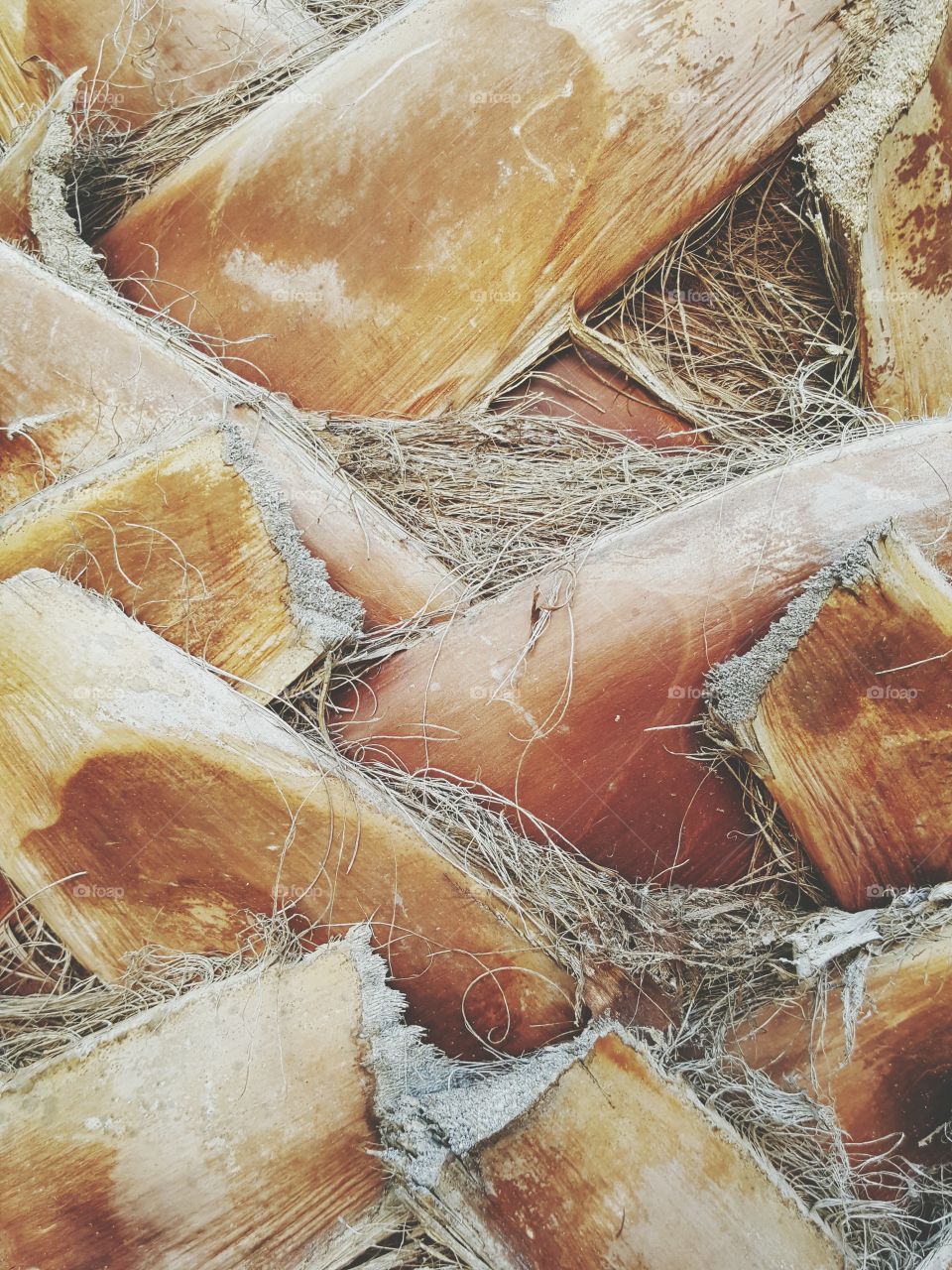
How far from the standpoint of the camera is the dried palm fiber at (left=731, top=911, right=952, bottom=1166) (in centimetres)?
145

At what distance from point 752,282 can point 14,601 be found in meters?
1.40

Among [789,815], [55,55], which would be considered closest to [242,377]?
[55,55]

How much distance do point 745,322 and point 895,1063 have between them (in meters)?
1.30

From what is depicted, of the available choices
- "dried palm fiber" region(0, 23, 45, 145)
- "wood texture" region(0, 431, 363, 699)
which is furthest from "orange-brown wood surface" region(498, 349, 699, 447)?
"dried palm fiber" region(0, 23, 45, 145)

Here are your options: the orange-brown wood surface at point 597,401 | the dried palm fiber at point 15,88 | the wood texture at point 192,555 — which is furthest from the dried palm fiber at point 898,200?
the dried palm fiber at point 15,88

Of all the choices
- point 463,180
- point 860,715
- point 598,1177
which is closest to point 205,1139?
point 598,1177

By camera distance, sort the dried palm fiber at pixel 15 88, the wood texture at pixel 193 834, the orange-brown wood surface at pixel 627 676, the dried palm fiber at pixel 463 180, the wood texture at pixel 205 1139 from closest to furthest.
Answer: the wood texture at pixel 205 1139, the wood texture at pixel 193 834, the orange-brown wood surface at pixel 627 676, the dried palm fiber at pixel 463 180, the dried palm fiber at pixel 15 88

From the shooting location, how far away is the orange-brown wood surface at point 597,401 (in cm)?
171

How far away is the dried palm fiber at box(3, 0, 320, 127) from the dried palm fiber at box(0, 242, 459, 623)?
1.37 feet

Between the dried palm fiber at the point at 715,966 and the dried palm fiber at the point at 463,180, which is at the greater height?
the dried palm fiber at the point at 463,180

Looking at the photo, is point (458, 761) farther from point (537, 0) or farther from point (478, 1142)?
point (537, 0)

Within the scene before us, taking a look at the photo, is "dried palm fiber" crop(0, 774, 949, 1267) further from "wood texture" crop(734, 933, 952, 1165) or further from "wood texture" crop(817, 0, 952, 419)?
"wood texture" crop(817, 0, 952, 419)

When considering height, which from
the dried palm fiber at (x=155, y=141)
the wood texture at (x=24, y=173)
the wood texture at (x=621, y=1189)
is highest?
the wood texture at (x=24, y=173)

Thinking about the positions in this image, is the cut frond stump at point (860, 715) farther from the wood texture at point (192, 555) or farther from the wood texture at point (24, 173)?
the wood texture at point (24, 173)
